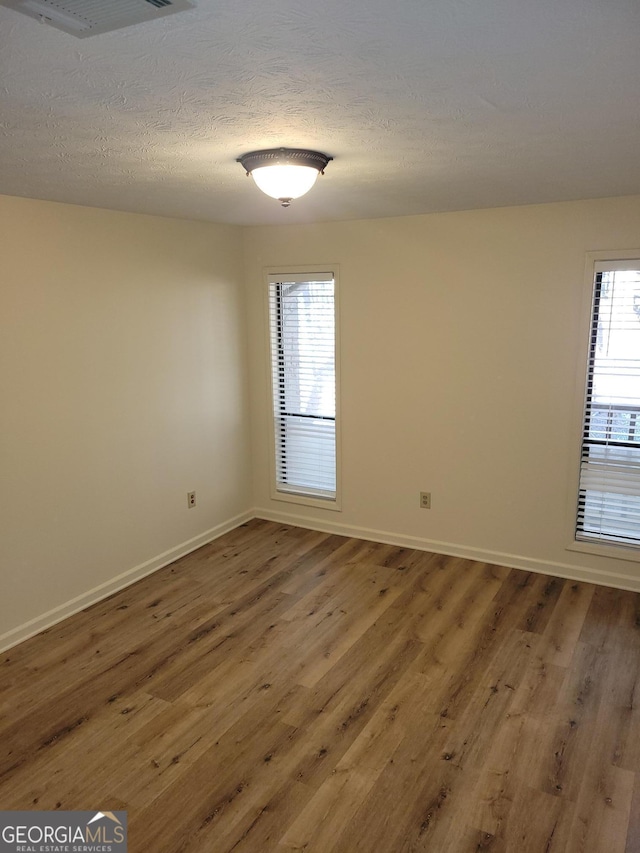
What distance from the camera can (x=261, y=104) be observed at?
5.82ft

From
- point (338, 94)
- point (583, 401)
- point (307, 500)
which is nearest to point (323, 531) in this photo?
point (307, 500)

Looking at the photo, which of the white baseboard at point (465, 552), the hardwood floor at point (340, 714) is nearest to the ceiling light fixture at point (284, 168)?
the hardwood floor at point (340, 714)

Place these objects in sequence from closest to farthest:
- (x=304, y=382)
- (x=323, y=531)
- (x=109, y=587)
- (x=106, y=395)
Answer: (x=106, y=395)
(x=109, y=587)
(x=304, y=382)
(x=323, y=531)

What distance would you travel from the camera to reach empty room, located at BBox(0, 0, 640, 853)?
163cm

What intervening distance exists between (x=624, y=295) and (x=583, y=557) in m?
1.70

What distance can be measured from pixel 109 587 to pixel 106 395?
4.08 ft

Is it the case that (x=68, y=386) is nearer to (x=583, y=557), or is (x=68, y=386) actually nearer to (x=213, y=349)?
(x=213, y=349)

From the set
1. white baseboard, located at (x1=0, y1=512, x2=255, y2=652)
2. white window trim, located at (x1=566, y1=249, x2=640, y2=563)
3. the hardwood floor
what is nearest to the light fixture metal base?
white window trim, located at (x1=566, y1=249, x2=640, y2=563)

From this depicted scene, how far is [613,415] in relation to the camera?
3885 mm

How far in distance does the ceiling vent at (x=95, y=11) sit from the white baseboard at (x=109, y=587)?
3.13 metres

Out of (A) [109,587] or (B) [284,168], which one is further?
(A) [109,587]

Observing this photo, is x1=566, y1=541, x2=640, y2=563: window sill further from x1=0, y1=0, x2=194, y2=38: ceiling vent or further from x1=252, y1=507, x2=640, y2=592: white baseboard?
x1=0, y1=0, x2=194, y2=38: ceiling vent

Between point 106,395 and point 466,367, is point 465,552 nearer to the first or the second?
point 466,367

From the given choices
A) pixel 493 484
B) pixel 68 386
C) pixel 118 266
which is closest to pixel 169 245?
pixel 118 266
